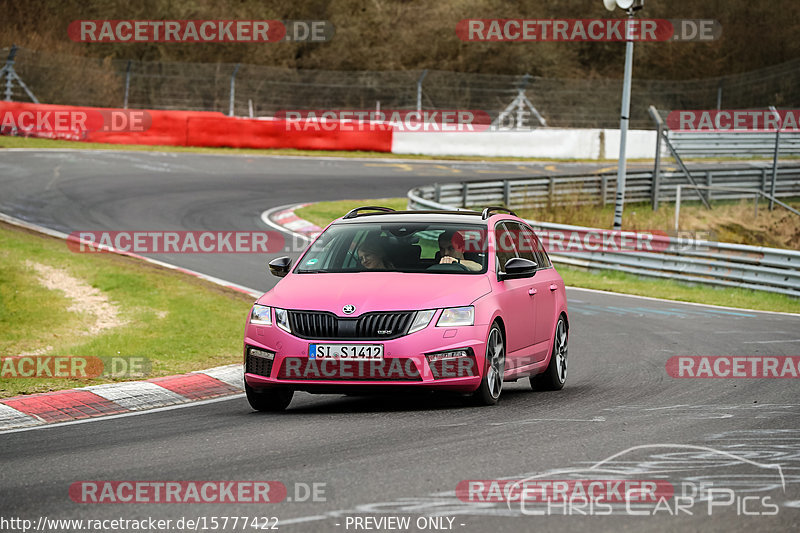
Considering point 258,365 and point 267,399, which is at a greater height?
point 258,365

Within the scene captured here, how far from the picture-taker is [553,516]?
565cm

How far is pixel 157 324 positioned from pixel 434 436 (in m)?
7.14

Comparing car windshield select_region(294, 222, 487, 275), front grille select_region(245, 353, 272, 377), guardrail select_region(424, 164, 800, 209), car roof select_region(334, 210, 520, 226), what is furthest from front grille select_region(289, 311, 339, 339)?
guardrail select_region(424, 164, 800, 209)

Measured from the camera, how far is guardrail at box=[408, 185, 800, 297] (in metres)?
20.7

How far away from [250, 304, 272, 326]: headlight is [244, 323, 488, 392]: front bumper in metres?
0.08

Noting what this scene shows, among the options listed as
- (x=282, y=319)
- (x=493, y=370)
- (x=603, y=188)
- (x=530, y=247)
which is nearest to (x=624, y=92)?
(x=603, y=188)

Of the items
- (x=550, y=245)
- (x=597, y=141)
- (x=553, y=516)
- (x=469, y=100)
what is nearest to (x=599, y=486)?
(x=553, y=516)

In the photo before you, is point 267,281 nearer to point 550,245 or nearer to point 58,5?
point 550,245

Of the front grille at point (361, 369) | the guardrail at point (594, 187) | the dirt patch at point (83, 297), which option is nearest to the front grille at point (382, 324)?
the front grille at point (361, 369)

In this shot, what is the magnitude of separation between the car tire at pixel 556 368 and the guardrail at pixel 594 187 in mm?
16189

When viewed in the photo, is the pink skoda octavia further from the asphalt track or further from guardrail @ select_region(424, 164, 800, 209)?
guardrail @ select_region(424, 164, 800, 209)

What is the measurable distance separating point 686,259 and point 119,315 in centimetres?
1148

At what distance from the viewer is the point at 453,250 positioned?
10.1 m

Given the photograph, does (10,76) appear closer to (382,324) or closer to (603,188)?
(603,188)
